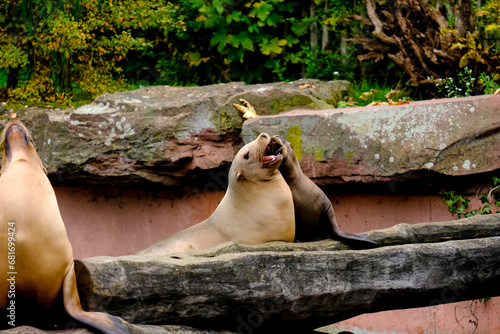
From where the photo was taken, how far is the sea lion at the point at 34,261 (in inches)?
110

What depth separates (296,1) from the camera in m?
8.78

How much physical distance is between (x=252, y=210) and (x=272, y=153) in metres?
0.50

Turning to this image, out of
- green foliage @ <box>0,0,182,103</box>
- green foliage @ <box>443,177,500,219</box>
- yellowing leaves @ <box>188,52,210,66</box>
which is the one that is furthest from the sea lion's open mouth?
yellowing leaves @ <box>188,52,210,66</box>

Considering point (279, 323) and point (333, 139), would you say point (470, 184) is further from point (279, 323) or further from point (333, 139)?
point (279, 323)

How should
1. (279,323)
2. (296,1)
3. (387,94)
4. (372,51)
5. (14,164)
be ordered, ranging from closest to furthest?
(14,164), (279,323), (387,94), (372,51), (296,1)

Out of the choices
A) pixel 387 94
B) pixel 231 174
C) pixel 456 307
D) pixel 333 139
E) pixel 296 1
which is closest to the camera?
pixel 231 174

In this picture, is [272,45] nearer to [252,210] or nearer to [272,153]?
[272,153]

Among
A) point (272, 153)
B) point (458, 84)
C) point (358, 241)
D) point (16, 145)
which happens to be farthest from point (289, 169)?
point (458, 84)

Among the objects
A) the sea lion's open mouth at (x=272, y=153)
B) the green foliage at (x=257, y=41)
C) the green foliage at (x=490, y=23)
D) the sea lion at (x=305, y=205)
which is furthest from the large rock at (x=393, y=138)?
the green foliage at (x=257, y=41)

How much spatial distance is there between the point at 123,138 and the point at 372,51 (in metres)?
3.28

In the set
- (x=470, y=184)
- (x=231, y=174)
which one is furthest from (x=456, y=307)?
(x=231, y=174)

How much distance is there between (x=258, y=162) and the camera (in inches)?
191

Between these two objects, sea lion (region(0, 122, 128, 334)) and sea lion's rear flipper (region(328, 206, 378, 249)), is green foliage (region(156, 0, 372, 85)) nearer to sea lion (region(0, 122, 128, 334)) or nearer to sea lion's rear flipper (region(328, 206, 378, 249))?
sea lion's rear flipper (region(328, 206, 378, 249))

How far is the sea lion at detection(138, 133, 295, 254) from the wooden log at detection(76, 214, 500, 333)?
56cm
